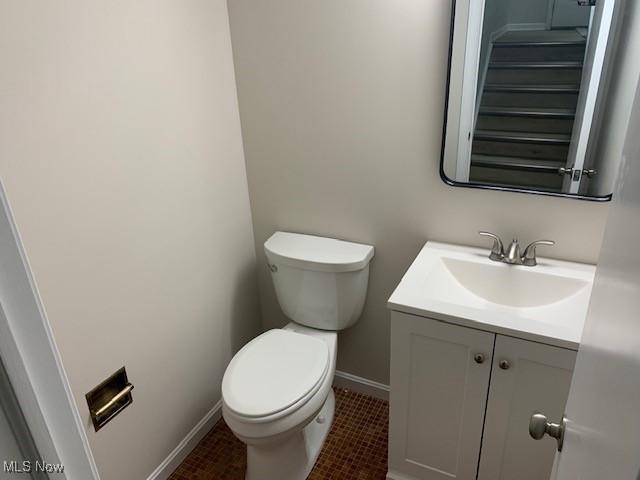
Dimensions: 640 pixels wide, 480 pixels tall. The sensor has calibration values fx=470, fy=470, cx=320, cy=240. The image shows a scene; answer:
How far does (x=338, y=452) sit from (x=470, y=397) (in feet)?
2.36

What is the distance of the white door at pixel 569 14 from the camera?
51.5 inches

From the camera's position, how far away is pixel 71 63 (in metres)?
1.22

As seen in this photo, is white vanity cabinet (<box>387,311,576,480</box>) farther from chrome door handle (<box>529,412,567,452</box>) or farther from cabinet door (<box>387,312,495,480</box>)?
chrome door handle (<box>529,412,567,452</box>)

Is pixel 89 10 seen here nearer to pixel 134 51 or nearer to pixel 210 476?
pixel 134 51

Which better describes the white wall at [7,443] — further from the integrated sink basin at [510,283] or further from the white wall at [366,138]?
the white wall at [366,138]

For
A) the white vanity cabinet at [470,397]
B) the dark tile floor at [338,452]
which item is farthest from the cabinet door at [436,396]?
the dark tile floor at [338,452]

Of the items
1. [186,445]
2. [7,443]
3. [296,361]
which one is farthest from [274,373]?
[7,443]

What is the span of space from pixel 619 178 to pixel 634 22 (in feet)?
2.98

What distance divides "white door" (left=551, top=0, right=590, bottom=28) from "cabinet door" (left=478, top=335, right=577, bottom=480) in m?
0.90

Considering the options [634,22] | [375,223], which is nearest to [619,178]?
[634,22]

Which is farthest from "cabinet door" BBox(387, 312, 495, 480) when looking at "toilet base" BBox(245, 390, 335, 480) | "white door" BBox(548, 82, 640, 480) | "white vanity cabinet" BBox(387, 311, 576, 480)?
"white door" BBox(548, 82, 640, 480)

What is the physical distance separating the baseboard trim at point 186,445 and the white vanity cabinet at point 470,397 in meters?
0.82

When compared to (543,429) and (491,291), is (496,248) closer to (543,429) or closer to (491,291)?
(491,291)

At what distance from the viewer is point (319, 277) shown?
1.81 m
